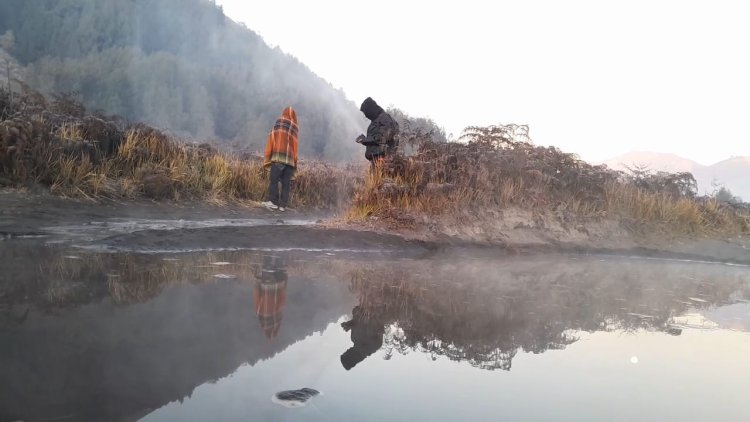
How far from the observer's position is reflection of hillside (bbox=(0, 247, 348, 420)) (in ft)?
4.99

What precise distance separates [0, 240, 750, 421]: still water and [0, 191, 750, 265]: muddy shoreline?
75cm

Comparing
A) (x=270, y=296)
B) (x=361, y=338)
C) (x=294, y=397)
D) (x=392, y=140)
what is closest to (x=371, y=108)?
(x=392, y=140)

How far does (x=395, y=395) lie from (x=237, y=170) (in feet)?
32.9

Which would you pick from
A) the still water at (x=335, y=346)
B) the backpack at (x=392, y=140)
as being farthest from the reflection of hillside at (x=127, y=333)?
the backpack at (x=392, y=140)

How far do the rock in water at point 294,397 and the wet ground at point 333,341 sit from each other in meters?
0.03

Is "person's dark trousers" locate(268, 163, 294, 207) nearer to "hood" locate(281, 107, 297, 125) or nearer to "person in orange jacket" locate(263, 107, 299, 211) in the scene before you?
"person in orange jacket" locate(263, 107, 299, 211)

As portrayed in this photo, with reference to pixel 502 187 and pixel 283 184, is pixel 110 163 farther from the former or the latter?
pixel 502 187

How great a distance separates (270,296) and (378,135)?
21.2 ft

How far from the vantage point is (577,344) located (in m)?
2.70

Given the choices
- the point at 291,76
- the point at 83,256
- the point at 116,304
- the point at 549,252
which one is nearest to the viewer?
the point at 116,304

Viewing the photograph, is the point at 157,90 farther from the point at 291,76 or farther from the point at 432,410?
the point at 432,410

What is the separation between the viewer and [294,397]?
167 centimetres

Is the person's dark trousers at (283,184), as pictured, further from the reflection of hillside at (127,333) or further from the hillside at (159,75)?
the hillside at (159,75)

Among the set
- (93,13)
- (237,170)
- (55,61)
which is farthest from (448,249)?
(93,13)
